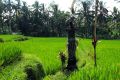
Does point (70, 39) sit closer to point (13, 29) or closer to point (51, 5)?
point (13, 29)

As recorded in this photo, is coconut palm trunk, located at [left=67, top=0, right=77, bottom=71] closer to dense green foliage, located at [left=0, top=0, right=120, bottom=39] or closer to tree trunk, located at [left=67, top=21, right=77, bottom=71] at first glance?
tree trunk, located at [left=67, top=21, right=77, bottom=71]

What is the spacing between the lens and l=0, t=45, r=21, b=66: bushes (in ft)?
23.2

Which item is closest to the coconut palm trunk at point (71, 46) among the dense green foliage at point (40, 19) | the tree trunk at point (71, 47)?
the tree trunk at point (71, 47)

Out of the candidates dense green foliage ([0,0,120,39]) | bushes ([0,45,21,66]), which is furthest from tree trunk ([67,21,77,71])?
dense green foliage ([0,0,120,39])

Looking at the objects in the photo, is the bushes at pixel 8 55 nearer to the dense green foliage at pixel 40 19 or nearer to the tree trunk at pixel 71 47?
the tree trunk at pixel 71 47

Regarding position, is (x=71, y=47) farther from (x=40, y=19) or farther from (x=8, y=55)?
(x=40, y=19)

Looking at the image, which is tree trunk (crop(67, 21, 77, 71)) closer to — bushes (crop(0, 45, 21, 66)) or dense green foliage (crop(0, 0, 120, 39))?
bushes (crop(0, 45, 21, 66))

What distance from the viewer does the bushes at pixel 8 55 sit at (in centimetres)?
707

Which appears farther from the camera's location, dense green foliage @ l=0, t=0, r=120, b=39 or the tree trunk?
dense green foliage @ l=0, t=0, r=120, b=39

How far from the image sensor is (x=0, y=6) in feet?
256

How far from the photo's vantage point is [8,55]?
721 cm

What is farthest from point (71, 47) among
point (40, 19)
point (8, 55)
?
point (40, 19)

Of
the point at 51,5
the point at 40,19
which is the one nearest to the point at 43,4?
the point at 51,5

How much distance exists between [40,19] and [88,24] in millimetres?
11050
